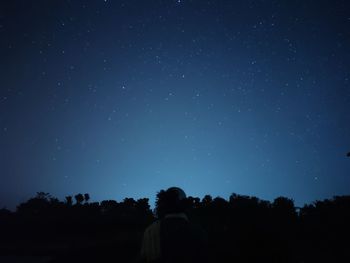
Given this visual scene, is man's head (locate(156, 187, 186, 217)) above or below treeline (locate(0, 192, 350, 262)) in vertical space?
below

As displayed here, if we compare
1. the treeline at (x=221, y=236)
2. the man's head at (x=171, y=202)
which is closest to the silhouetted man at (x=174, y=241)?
the man's head at (x=171, y=202)

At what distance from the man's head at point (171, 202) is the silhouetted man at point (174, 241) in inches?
3.1

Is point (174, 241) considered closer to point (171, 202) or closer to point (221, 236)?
point (171, 202)

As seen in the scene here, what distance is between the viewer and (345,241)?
77.8ft

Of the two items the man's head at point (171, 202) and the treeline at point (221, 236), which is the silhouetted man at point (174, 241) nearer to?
the man's head at point (171, 202)

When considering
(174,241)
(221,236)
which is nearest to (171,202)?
(174,241)

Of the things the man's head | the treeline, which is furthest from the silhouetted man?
the treeline

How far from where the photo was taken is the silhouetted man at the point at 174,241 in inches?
122

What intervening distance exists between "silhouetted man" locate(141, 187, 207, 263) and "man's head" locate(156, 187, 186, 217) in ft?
0.26

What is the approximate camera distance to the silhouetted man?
10.1ft

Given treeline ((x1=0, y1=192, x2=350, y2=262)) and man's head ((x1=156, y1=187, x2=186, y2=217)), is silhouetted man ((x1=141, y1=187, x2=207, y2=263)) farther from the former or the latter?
treeline ((x1=0, y1=192, x2=350, y2=262))

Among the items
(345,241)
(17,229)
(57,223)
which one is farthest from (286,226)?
(17,229)

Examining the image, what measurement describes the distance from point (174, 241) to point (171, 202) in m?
0.46

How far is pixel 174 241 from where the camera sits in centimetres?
312
